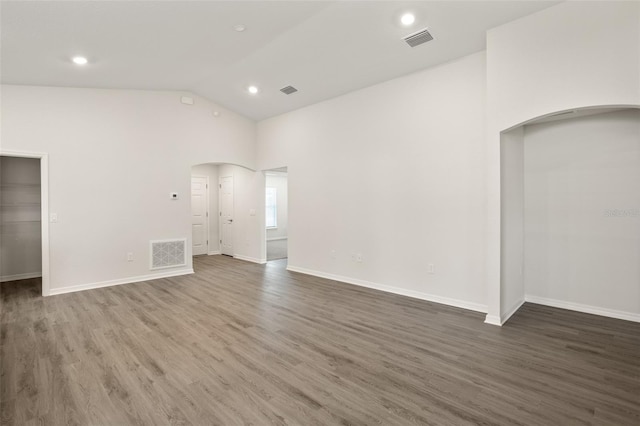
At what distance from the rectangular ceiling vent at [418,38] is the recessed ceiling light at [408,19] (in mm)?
199

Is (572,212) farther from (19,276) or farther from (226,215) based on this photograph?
(19,276)

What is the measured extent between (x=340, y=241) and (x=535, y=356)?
3354 millimetres

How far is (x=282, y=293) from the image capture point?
489 centimetres

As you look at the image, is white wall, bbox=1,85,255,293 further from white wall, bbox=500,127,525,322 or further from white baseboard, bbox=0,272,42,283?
white wall, bbox=500,127,525,322

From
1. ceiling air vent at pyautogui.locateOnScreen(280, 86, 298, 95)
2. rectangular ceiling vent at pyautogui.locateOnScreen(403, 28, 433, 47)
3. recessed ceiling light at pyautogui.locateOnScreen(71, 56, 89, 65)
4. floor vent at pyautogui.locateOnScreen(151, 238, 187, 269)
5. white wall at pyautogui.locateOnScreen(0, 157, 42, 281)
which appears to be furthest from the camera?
floor vent at pyautogui.locateOnScreen(151, 238, 187, 269)

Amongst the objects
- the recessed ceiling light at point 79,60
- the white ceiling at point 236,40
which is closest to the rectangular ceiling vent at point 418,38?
the white ceiling at point 236,40

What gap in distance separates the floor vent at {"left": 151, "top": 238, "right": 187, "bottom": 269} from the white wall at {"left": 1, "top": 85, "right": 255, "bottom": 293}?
117mm

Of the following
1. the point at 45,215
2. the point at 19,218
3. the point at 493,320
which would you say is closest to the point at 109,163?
the point at 45,215

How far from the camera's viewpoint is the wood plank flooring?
6.84ft

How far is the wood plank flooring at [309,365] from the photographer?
82.1 inches

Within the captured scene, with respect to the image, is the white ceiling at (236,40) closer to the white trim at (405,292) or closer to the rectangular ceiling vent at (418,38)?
the rectangular ceiling vent at (418,38)

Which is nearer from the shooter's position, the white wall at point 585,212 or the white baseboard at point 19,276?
the white wall at point 585,212

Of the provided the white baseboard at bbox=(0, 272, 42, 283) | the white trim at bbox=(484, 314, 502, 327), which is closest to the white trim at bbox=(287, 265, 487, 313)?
the white trim at bbox=(484, 314, 502, 327)

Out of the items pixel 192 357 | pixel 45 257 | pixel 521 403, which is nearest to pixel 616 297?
pixel 521 403
